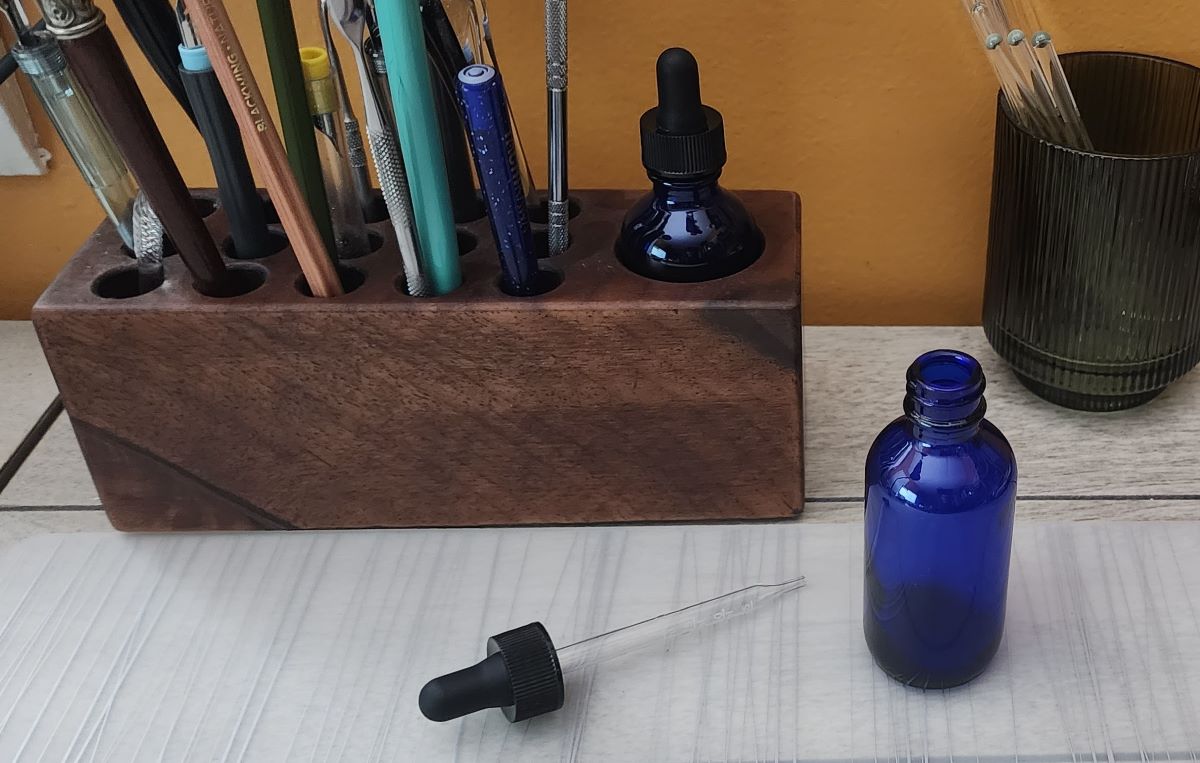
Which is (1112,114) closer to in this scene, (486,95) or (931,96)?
(931,96)

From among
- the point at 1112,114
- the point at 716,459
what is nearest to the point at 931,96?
the point at 1112,114

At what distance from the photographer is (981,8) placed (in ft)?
1.76

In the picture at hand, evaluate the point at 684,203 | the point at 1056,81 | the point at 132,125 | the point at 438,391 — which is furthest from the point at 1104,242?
the point at 132,125

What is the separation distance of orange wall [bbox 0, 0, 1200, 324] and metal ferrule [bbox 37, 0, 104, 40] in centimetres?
15

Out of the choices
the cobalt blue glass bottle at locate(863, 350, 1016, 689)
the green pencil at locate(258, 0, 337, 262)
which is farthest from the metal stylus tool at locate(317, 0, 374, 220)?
the cobalt blue glass bottle at locate(863, 350, 1016, 689)

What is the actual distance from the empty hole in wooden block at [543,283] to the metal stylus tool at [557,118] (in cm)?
1

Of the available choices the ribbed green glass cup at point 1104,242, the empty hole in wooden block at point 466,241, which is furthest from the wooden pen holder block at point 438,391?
the ribbed green glass cup at point 1104,242

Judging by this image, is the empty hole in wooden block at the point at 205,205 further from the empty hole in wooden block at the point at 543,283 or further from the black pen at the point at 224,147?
the empty hole in wooden block at the point at 543,283

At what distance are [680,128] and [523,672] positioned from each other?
211 millimetres

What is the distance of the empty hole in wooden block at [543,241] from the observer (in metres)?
0.56

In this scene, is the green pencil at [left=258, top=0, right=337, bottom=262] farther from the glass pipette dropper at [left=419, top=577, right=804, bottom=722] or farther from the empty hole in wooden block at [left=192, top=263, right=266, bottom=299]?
the glass pipette dropper at [left=419, top=577, right=804, bottom=722]

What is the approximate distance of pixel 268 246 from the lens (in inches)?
22.2

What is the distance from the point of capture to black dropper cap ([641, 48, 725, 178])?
1.62 feet

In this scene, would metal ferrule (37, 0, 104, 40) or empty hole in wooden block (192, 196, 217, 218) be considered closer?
metal ferrule (37, 0, 104, 40)
